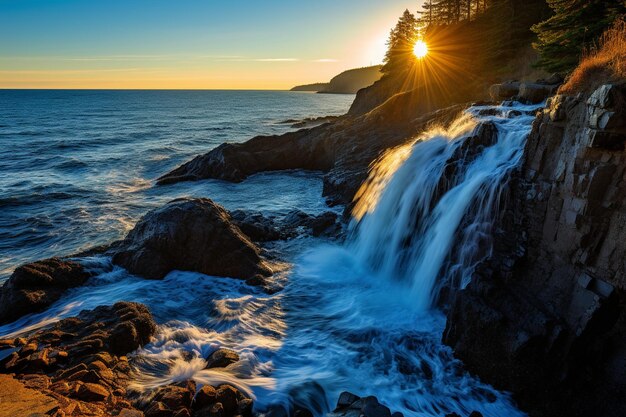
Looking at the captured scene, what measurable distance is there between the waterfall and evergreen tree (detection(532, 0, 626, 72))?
3611 millimetres

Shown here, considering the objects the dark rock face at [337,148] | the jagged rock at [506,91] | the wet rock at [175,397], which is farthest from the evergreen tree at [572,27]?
the wet rock at [175,397]

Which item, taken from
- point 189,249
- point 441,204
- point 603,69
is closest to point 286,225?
point 189,249

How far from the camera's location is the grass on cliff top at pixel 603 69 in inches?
326

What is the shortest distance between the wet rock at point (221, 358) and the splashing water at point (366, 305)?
0.58ft

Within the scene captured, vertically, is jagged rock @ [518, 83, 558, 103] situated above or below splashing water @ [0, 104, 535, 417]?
above

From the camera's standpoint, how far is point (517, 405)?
800cm

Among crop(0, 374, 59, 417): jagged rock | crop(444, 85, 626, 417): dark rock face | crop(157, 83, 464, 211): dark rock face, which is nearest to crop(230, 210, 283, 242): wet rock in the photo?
crop(157, 83, 464, 211): dark rock face

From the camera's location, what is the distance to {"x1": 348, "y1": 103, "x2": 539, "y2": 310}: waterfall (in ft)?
35.9

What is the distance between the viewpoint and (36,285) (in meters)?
11.6

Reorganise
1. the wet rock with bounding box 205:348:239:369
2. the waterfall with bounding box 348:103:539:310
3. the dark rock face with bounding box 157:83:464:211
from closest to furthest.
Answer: the wet rock with bounding box 205:348:239:369 → the waterfall with bounding box 348:103:539:310 → the dark rock face with bounding box 157:83:464:211

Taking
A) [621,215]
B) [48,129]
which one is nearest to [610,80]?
[621,215]

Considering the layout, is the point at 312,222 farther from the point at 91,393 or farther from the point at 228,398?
the point at 91,393

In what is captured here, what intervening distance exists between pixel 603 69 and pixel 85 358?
12430mm

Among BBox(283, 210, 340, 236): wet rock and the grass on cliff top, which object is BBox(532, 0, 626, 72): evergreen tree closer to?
the grass on cliff top
